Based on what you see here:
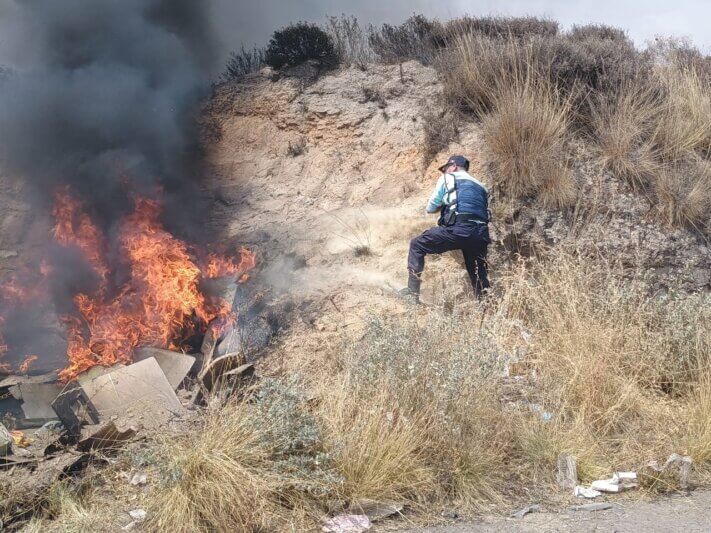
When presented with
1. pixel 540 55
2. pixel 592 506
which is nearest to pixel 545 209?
pixel 540 55

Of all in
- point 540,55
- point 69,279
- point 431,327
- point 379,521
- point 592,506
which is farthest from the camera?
point 540,55

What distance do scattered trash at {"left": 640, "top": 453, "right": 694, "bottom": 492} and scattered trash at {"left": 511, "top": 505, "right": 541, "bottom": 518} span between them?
0.92m

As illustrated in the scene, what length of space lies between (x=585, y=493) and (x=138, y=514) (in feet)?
9.89

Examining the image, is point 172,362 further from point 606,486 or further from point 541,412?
point 606,486

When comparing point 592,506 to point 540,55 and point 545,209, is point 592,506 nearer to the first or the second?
point 545,209

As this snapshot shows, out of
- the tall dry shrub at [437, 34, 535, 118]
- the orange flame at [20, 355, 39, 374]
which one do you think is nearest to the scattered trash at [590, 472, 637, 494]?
the orange flame at [20, 355, 39, 374]

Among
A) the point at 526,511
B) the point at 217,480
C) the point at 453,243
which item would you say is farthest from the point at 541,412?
the point at 453,243

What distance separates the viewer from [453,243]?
26.0 ft

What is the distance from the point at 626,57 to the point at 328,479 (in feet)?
→ 33.9

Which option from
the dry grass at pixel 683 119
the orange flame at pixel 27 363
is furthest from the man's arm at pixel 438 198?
the orange flame at pixel 27 363

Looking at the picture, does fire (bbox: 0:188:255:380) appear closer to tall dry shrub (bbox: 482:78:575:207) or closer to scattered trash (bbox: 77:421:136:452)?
scattered trash (bbox: 77:421:136:452)

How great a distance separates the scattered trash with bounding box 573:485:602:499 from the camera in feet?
15.8

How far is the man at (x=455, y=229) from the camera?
793 cm

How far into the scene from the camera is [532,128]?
387 inches
